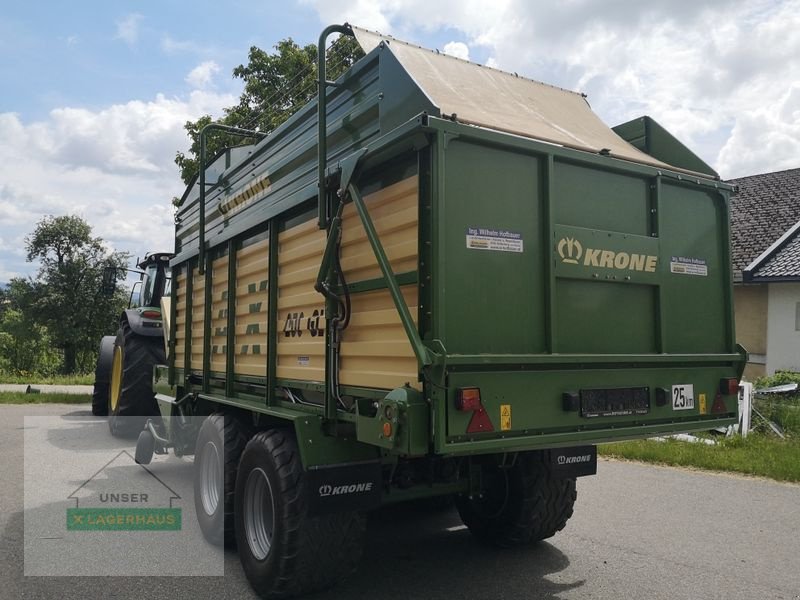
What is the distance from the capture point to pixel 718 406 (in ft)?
13.0

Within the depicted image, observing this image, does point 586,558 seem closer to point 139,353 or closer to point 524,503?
point 524,503

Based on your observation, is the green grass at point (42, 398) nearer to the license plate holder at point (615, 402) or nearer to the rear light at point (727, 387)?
the license plate holder at point (615, 402)

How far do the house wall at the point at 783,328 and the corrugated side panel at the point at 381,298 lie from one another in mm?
11191

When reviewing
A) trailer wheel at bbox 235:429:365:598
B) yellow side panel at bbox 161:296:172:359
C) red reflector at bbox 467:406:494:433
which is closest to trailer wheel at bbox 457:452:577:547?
trailer wheel at bbox 235:429:365:598

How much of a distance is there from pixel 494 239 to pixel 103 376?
993 cm

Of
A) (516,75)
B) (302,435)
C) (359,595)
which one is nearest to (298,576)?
(359,595)

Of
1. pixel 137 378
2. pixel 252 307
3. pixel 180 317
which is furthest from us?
pixel 137 378

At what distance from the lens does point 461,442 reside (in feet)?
9.67

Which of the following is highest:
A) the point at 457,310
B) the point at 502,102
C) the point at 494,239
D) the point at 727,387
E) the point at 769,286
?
the point at 502,102

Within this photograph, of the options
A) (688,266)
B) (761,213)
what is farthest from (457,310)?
(761,213)

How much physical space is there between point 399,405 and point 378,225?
99 cm

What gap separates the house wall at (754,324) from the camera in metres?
12.7

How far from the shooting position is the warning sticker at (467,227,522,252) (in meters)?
3.12

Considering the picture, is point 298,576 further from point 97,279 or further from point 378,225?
point 97,279
